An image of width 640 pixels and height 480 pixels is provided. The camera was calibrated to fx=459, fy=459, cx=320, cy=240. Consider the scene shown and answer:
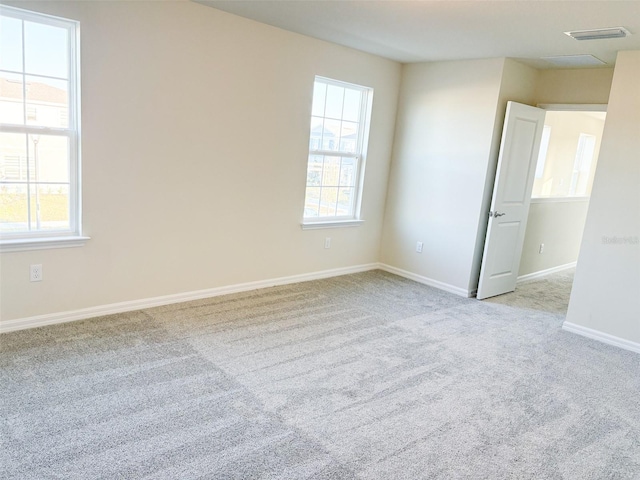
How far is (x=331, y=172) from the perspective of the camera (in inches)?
194

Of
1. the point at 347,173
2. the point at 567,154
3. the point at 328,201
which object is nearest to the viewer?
the point at 328,201

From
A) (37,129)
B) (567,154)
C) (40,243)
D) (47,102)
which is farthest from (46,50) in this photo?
(567,154)

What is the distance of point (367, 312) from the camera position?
4102mm

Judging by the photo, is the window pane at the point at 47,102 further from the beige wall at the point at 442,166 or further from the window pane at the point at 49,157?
the beige wall at the point at 442,166

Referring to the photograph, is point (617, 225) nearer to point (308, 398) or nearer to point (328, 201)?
point (328, 201)

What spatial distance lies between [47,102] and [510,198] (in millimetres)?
4179

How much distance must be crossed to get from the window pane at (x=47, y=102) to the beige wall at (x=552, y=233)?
481 centimetres

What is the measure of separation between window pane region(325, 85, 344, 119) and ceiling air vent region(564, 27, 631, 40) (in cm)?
214

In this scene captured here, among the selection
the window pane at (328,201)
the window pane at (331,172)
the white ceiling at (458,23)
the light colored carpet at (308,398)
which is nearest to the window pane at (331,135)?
the window pane at (331,172)

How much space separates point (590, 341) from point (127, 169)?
3973 mm

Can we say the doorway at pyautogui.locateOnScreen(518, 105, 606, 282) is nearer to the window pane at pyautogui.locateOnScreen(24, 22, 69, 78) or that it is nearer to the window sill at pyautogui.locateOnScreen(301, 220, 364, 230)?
the window sill at pyautogui.locateOnScreen(301, 220, 364, 230)

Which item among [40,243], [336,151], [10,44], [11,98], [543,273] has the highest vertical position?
[10,44]

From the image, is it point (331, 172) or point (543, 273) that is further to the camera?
point (543, 273)

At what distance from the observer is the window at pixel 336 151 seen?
15.3 feet
